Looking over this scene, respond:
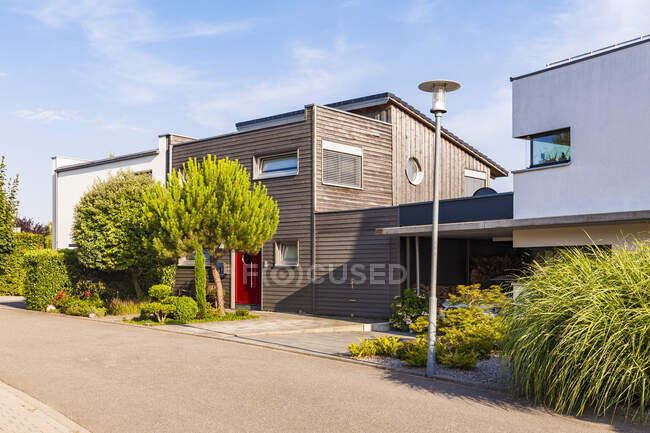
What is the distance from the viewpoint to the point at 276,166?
19891 millimetres

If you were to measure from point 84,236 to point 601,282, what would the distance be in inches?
637

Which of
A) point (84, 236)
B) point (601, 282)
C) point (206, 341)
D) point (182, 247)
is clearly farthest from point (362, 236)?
point (601, 282)

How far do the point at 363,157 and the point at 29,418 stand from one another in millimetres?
14853

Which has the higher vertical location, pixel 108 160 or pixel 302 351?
pixel 108 160

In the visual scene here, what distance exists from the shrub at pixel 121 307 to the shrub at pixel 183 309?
3.10 metres

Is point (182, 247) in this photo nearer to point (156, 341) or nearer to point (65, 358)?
point (156, 341)

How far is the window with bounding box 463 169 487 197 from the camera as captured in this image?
25.0m

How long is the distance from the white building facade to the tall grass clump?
13.7ft

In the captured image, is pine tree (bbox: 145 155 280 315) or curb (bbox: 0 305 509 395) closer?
curb (bbox: 0 305 509 395)

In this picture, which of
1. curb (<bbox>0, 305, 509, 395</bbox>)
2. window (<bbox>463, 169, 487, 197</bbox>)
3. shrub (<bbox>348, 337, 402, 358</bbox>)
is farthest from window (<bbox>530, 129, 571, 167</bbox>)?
window (<bbox>463, 169, 487, 197</bbox>)

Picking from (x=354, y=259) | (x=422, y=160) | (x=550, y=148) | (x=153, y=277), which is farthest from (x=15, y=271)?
(x=550, y=148)

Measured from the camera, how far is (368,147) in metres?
20.3

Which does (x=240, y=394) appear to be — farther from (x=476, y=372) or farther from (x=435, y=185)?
(x=435, y=185)

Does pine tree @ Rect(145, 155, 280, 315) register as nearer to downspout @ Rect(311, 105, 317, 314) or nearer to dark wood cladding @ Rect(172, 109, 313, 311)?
downspout @ Rect(311, 105, 317, 314)
